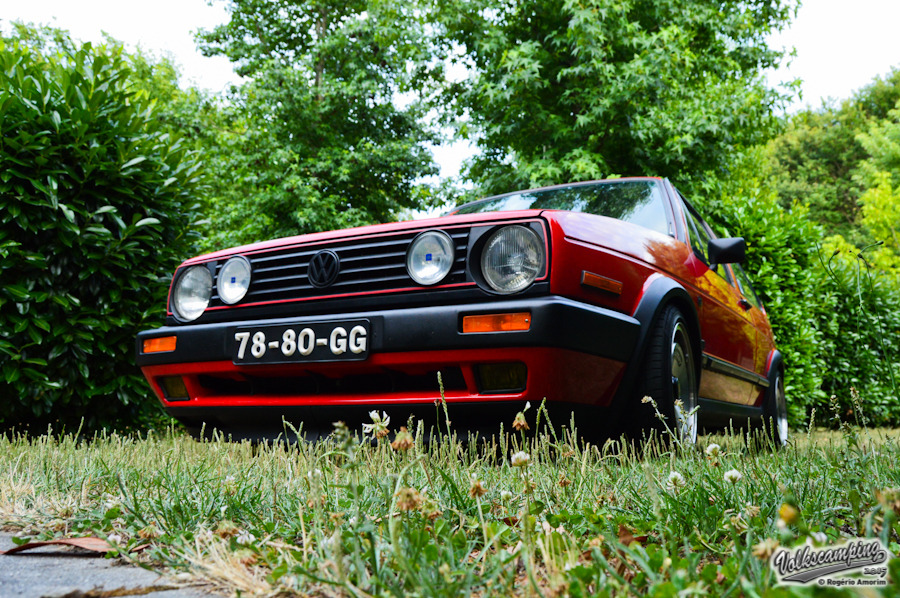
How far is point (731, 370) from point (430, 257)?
224 cm

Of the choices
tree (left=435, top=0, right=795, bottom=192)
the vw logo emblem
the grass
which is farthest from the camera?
tree (left=435, top=0, right=795, bottom=192)

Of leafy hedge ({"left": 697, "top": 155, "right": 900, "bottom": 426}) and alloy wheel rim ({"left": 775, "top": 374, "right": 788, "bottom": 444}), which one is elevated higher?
leafy hedge ({"left": 697, "top": 155, "right": 900, "bottom": 426})

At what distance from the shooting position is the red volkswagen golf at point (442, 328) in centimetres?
248

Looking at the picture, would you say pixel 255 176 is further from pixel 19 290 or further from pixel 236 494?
pixel 236 494

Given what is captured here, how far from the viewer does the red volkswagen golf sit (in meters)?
2.48

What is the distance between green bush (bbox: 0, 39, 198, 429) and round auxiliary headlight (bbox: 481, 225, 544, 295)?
2.70m

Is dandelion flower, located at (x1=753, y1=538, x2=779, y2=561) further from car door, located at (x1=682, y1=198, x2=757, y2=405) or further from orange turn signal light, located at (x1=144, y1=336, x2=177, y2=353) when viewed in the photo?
orange turn signal light, located at (x1=144, y1=336, x2=177, y2=353)

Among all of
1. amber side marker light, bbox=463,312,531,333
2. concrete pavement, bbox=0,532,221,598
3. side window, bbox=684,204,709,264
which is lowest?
concrete pavement, bbox=0,532,221,598

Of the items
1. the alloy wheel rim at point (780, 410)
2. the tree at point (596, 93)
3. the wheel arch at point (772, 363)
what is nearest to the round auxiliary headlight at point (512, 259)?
the wheel arch at point (772, 363)

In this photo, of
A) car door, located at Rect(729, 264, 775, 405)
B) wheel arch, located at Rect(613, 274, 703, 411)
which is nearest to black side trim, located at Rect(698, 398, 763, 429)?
car door, located at Rect(729, 264, 775, 405)

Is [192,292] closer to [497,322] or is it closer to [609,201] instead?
[497,322]

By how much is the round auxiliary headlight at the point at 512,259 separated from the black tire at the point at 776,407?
3285mm

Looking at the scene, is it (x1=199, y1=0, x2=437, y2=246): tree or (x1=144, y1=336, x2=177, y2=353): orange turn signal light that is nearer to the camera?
(x1=144, y1=336, x2=177, y2=353): orange turn signal light

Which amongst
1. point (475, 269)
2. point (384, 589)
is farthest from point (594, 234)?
point (384, 589)
